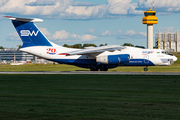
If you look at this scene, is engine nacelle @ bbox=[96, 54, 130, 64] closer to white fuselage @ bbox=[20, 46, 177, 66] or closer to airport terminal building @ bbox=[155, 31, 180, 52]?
white fuselage @ bbox=[20, 46, 177, 66]

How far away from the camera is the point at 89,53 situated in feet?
142

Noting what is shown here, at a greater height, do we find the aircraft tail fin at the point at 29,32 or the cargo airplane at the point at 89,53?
the aircraft tail fin at the point at 29,32

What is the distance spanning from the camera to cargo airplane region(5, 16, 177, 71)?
140 ft

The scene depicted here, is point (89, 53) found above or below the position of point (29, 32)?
below

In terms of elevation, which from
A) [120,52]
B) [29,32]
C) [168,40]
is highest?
[168,40]

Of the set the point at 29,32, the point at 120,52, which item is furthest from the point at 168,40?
the point at 29,32

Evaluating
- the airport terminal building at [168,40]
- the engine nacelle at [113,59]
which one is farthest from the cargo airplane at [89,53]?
the airport terminal building at [168,40]

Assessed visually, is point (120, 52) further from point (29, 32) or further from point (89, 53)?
point (29, 32)

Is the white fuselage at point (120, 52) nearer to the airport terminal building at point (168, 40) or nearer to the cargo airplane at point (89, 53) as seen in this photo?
the cargo airplane at point (89, 53)

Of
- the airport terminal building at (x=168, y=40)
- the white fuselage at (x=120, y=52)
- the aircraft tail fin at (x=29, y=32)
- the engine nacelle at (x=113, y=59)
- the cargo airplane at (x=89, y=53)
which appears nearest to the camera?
the engine nacelle at (x=113, y=59)

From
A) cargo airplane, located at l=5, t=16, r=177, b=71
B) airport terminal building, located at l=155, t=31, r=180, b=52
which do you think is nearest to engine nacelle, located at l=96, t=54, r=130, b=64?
cargo airplane, located at l=5, t=16, r=177, b=71

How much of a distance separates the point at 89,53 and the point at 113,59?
3767 millimetres

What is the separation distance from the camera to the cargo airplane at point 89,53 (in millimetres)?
42781
